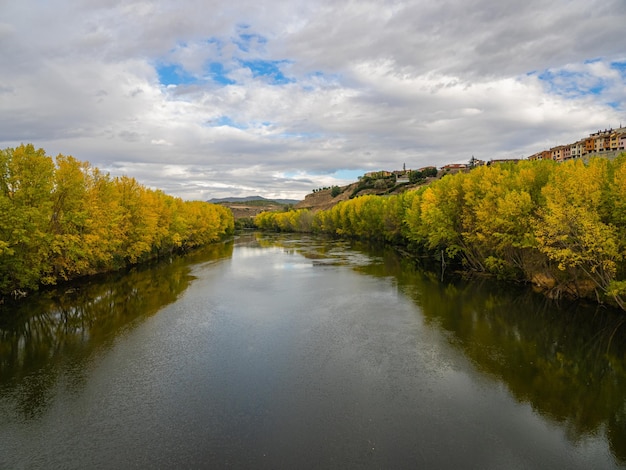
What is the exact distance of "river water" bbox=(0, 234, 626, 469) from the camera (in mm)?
12680

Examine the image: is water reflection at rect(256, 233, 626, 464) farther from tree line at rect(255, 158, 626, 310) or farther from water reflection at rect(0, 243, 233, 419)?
water reflection at rect(0, 243, 233, 419)

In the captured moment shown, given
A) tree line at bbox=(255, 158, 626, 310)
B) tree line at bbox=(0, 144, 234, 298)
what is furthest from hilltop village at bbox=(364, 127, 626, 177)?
tree line at bbox=(0, 144, 234, 298)

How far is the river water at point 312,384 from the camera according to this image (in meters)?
12.7

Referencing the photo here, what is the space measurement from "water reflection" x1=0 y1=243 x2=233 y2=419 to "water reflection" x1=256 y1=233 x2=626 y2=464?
19.6m

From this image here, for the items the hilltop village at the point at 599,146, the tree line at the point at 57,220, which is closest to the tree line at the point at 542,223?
the tree line at the point at 57,220

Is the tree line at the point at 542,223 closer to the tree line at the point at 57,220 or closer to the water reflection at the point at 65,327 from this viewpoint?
the water reflection at the point at 65,327

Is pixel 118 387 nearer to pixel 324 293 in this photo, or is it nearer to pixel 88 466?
pixel 88 466

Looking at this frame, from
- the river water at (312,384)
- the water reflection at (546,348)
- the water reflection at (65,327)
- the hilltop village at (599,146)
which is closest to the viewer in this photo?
the river water at (312,384)

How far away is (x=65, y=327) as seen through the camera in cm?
2620

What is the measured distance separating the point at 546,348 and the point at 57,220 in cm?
4081

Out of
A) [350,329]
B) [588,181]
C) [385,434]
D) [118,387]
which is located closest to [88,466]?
[118,387]

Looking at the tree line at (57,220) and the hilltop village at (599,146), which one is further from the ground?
the hilltop village at (599,146)

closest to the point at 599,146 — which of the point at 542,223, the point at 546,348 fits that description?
the point at 542,223

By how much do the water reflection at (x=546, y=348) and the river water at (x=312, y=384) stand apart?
0.35ft
